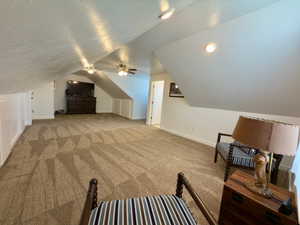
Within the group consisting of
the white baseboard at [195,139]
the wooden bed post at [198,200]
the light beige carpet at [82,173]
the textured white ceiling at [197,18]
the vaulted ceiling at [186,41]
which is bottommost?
the light beige carpet at [82,173]

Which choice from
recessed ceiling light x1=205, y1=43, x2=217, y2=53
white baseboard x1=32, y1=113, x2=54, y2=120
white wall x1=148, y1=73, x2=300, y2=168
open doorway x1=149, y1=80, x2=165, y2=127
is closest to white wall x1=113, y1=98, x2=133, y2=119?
open doorway x1=149, y1=80, x2=165, y2=127

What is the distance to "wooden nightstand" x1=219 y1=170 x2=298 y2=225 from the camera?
1038mm

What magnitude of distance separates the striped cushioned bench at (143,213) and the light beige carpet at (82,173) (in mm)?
678

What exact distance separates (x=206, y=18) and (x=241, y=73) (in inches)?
46.9

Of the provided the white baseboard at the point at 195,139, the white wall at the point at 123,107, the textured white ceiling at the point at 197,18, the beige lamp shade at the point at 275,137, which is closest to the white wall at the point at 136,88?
the white wall at the point at 123,107

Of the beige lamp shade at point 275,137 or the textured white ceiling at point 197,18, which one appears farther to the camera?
the textured white ceiling at point 197,18

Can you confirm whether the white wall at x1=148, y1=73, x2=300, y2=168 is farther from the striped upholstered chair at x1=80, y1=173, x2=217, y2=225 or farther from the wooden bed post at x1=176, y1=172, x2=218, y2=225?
the striped upholstered chair at x1=80, y1=173, x2=217, y2=225

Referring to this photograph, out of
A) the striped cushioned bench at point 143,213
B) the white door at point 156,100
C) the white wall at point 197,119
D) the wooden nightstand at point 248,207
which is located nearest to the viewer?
the striped cushioned bench at point 143,213

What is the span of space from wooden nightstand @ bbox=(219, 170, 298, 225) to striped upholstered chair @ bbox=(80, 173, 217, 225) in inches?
20.5

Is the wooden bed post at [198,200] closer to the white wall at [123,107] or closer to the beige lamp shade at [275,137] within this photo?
the beige lamp shade at [275,137]

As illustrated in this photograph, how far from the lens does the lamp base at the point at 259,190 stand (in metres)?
1.17

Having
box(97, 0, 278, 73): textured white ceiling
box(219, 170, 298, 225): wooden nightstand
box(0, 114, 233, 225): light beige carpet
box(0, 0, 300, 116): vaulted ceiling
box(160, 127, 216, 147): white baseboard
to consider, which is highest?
box(97, 0, 278, 73): textured white ceiling

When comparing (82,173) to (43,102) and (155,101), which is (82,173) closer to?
(155,101)

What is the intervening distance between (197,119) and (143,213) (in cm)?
352
